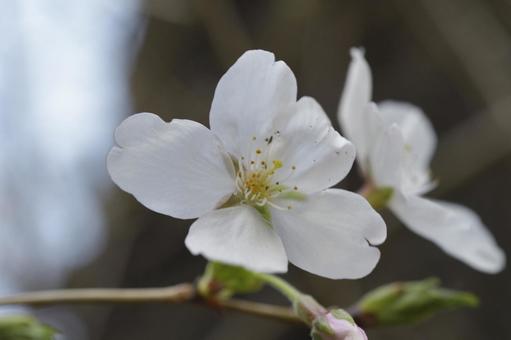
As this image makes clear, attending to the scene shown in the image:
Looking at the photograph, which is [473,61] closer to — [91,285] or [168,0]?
[168,0]

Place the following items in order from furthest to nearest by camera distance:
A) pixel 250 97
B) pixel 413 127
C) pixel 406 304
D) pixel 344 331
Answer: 1. pixel 413 127
2. pixel 406 304
3. pixel 250 97
4. pixel 344 331

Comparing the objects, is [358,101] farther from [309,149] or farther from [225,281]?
[225,281]

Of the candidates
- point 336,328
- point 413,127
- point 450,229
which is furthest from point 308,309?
point 413,127

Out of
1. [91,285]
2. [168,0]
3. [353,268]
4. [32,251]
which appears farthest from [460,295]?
[32,251]

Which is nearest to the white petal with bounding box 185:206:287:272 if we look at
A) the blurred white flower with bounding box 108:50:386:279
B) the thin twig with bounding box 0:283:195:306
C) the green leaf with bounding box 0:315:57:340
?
the blurred white flower with bounding box 108:50:386:279

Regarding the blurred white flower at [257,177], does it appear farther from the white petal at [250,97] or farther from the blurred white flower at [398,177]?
the blurred white flower at [398,177]

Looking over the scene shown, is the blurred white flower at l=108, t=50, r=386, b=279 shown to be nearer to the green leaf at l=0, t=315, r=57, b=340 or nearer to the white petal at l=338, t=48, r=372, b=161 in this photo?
the white petal at l=338, t=48, r=372, b=161

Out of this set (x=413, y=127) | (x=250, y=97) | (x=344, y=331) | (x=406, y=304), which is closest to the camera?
(x=344, y=331)
